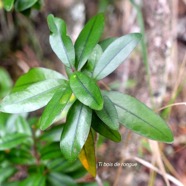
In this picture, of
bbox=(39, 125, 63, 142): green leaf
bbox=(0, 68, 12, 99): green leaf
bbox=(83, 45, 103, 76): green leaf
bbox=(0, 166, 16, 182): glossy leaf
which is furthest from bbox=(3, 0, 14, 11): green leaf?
bbox=(0, 68, 12, 99): green leaf

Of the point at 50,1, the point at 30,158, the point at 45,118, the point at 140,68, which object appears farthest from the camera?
the point at 50,1

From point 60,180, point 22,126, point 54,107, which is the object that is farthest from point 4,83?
point 54,107

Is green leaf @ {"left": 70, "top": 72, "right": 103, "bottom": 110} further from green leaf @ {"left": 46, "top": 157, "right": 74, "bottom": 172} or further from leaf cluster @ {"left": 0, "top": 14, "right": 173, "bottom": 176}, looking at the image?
green leaf @ {"left": 46, "top": 157, "right": 74, "bottom": 172}

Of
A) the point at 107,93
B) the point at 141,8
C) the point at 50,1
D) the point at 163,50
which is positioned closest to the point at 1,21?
the point at 50,1

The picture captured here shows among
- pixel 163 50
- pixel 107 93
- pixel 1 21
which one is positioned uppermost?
pixel 107 93

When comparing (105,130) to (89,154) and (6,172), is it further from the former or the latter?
(6,172)

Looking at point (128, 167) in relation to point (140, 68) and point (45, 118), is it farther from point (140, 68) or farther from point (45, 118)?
point (45, 118)
